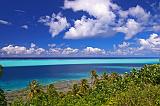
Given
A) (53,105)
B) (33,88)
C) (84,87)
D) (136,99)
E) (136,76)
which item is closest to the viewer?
(136,99)

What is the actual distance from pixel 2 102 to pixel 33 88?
42.4 metres

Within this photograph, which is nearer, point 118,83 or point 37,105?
point 37,105

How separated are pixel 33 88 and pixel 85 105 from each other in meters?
50.4

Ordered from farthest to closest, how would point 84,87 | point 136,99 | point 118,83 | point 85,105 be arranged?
point 84,87, point 118,83, point 85,105, point 136,99

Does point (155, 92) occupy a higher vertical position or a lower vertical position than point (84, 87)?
higher

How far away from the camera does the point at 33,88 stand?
306 ft

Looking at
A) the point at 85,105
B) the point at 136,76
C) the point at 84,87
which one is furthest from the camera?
the point at 84,87

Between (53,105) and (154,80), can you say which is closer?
(53,105)

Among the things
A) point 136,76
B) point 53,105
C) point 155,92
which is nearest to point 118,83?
point 136,76

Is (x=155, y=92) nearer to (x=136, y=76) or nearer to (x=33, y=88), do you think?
(x=136, y=76)

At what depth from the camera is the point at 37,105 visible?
50031 millimetres

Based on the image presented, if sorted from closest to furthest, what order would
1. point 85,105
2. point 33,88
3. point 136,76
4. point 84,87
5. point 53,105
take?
point 85,105 < point 53,105 < point 136,76 < point 33,88 < point 84,87

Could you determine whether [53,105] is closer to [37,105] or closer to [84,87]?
[37,105]

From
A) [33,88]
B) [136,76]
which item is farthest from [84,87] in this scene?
[136,76]
